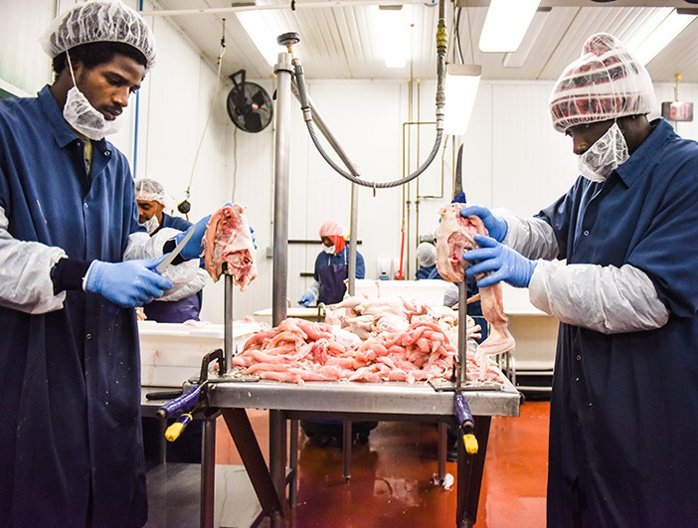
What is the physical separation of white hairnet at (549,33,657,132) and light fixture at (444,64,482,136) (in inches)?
65.9

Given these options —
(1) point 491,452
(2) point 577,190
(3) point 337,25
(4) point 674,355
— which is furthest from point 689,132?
(4) point 674,355

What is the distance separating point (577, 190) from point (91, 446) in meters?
2.09

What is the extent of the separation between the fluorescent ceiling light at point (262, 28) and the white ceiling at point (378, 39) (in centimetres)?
7

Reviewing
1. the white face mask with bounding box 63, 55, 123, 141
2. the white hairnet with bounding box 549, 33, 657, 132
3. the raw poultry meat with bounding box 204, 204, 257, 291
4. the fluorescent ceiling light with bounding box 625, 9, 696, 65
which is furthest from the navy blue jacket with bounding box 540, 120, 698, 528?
the fluorescent ceiling light with bounding box 625, 9, 696, 65

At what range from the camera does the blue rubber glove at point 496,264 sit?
1579mm

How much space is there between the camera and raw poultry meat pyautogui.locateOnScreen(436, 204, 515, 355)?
1.61 metres

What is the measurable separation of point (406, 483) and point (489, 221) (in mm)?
2516

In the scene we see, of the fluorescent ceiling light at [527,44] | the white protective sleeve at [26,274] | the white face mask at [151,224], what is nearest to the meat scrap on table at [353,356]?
the white protective sleeve at [26,274]

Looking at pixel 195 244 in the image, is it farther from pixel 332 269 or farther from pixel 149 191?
pixel 332 269

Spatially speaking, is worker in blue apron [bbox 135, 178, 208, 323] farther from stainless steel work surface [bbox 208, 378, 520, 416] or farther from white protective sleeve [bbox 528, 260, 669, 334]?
white protective sleeve [bbox 528, 260, 669, 334]

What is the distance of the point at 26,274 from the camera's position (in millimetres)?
1389

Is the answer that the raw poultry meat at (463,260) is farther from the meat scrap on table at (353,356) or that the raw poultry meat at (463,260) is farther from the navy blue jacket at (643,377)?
the navy blue jacket at (643,377)

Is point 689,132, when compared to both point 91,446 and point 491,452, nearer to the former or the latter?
point 491,452

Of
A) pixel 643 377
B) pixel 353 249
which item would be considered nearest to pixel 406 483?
pixel 353 249
